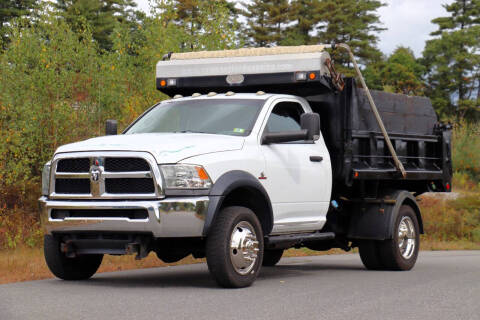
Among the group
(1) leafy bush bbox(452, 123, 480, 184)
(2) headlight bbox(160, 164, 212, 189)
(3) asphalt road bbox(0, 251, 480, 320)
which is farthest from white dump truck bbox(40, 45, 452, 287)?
(1) leafy bush bbox(452, 123, 480, 184)

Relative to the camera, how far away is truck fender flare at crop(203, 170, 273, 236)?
856cm

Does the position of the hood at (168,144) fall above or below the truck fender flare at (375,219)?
above

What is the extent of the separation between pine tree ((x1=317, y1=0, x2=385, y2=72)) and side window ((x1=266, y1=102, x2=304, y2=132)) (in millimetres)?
61009

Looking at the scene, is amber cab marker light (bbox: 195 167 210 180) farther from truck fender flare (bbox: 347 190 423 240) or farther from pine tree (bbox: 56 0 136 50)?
pine tree (bbox: 56 0 136 50)

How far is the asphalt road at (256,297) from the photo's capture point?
719cm

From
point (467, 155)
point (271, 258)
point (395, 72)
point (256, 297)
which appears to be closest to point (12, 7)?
point (395, 72)

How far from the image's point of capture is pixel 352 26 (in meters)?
77.2

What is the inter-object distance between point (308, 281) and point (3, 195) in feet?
36.9

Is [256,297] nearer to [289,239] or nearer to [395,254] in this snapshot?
[289,239]

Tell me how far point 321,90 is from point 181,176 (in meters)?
3.35

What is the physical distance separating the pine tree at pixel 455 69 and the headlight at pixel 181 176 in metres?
71.3

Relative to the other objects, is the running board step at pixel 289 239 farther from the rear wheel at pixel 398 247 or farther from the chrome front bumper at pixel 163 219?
the chrome front bumper at pixel 163 219

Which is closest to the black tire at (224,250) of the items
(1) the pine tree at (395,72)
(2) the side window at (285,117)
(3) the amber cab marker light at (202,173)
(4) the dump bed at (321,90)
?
(3) the amber cab marker light at (202,173)

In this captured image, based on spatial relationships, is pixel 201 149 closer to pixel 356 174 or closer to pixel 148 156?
pixel 148 156
